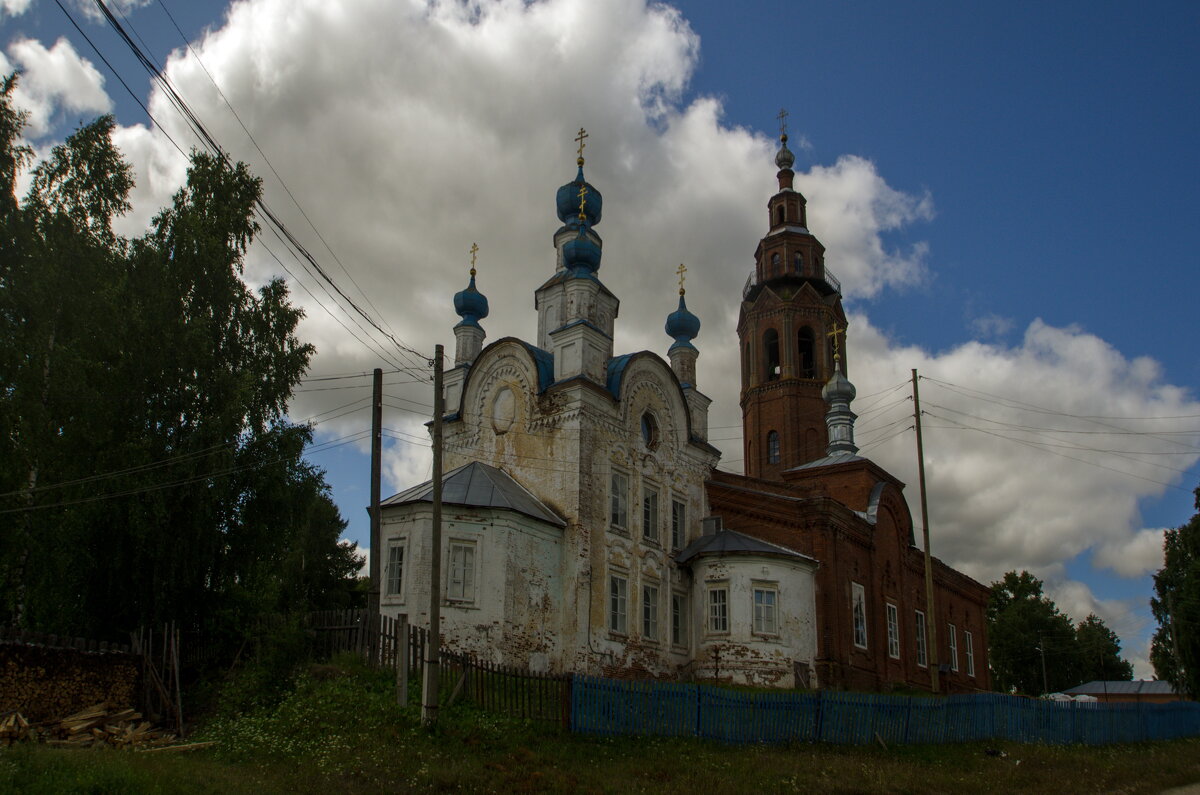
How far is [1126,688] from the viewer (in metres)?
58.6

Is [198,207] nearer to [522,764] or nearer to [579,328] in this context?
[579,328]

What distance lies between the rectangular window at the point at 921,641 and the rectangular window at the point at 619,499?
14.2 m

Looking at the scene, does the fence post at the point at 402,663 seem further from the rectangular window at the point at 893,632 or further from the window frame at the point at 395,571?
the rectangular window at the point at 893,632

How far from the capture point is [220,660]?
18156 millimetres

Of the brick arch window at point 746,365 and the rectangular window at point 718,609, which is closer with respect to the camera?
the rectangular window at point 718,609

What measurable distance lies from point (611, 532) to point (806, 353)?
790 inches

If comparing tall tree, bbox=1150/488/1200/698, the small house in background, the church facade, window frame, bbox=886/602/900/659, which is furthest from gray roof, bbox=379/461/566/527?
the small house in background

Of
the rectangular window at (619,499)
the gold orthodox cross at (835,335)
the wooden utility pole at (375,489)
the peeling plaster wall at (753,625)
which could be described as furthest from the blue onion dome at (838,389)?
the wooden utility pole at (375,489)

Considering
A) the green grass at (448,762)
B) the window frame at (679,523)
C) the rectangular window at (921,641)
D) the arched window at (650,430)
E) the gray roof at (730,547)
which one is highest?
the arched window at (650,430)

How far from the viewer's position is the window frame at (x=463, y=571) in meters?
19.0

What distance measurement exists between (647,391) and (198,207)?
37.8 feet

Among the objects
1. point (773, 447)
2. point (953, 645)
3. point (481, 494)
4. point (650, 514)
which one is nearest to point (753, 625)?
point (650, 514)

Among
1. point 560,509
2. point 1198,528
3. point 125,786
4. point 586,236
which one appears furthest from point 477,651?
point 1198,528

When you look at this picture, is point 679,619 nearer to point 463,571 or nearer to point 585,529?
point 585,529
